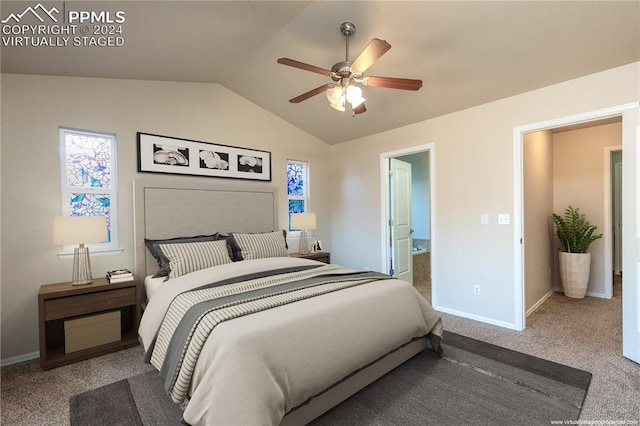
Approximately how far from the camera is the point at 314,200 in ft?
15.8

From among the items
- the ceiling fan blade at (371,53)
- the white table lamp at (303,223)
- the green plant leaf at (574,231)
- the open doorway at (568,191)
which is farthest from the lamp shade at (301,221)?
the green plant leaf at (574,231)

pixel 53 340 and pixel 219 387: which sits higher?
pixel 219 387

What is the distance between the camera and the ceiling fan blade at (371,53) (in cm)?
179

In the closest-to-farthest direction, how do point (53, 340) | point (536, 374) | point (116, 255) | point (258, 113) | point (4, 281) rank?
point (536, 374), point (4, 281), point (53, 340), point (116, 255), point (258, 113)

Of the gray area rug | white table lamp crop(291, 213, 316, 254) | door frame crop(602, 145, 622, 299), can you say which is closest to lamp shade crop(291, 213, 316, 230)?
white table lamp crop(291, 213, 316, 254)

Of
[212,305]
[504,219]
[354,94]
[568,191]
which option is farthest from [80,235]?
[568,191]

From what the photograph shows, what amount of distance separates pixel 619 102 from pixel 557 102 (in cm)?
43

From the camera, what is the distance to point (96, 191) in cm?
298

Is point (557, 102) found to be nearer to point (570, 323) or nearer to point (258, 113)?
point (570, 323)

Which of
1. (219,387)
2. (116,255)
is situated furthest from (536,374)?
(116,255)

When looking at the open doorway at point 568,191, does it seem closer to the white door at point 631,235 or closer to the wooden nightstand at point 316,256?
the white door at point 631,235

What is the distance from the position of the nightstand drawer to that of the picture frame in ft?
4.24

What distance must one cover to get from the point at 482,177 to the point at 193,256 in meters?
3.21

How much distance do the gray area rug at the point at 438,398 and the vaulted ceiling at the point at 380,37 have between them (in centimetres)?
253
